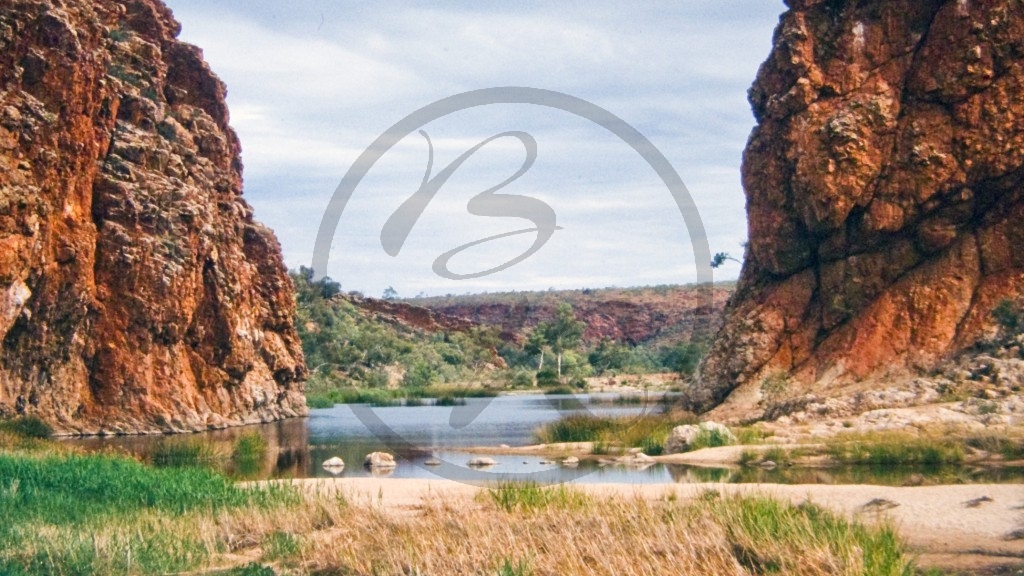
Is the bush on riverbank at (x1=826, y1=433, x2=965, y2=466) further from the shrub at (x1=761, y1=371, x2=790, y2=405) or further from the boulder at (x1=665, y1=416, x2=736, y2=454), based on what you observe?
the shrub at (x1=761, y1=371, x2=790, y2=405)

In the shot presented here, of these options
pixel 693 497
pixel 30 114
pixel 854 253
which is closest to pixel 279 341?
pixel 30 114

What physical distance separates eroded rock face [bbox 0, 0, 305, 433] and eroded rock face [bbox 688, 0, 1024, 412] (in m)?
20.2

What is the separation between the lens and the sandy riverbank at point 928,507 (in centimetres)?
1112

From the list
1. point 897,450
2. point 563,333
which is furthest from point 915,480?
point 563,333

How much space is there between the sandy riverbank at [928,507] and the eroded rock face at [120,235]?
A: 58.7 feet

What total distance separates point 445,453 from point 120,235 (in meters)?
16.0

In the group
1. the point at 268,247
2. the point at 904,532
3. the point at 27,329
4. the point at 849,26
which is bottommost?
the point at 904,532

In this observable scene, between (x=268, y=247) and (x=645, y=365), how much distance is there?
4462 centimetres

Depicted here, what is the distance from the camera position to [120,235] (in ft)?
116

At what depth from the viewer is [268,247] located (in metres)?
50.8

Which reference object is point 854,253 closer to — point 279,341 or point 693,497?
point 693,497

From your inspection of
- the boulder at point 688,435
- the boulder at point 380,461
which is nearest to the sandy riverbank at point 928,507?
the boulder at point 380,461

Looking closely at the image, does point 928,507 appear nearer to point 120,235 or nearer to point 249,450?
point 249,450

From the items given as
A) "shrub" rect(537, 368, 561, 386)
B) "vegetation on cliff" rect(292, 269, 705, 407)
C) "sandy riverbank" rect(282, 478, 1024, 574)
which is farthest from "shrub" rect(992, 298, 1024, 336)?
"shrub" rect(537, 368, 561, 386)
